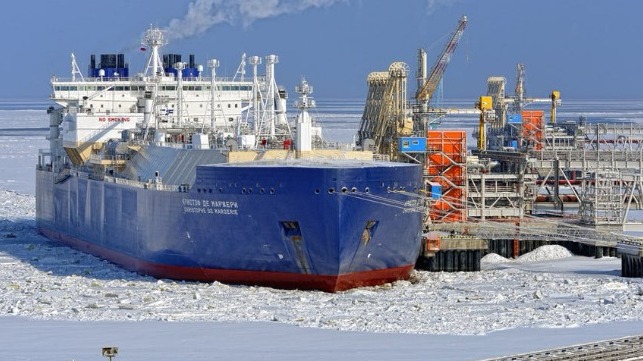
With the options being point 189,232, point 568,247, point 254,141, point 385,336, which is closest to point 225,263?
point 189,232

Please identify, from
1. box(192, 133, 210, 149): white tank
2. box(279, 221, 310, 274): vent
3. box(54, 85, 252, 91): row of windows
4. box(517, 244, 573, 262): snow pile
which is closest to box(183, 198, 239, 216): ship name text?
box(279, 221, 310, 274): vent

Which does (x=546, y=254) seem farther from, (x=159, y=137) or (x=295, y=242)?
(x=159, y=137)

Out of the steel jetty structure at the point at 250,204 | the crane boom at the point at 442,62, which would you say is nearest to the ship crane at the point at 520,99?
the crane boom at the point at 442,62

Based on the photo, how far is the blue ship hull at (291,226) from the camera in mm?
32250

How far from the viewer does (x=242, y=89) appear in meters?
48.2

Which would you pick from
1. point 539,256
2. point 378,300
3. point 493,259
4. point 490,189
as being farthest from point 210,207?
point 490,189

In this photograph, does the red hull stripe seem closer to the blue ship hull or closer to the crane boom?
the blue ship hull

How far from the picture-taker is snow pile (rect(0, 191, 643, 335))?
2802 centimetres

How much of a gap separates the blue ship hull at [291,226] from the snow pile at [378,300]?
45 centimetres

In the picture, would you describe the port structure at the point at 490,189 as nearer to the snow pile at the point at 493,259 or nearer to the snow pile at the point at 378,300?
the snow pile at the point at 493,259

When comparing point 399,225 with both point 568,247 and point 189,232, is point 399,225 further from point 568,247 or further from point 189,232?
point 568,247

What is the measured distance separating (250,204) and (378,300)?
12.5 feet

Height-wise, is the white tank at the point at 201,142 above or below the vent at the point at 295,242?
above

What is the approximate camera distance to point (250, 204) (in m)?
33.0
